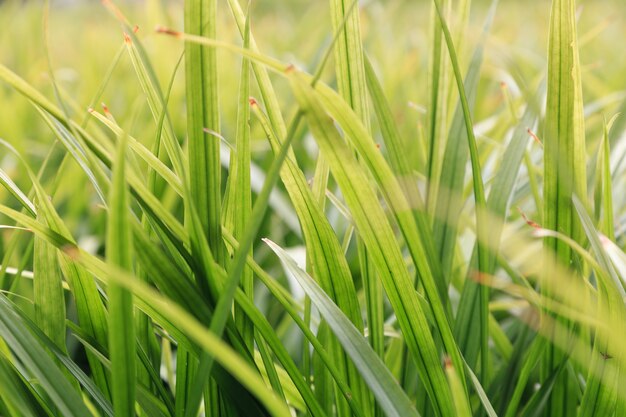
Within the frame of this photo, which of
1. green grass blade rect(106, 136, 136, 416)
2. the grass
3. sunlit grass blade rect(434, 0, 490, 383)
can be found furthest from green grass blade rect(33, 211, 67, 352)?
sunlit grass blade rect(434, 0, 490, 383)

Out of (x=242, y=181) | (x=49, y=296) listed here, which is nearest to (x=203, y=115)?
(x=242, y=181)

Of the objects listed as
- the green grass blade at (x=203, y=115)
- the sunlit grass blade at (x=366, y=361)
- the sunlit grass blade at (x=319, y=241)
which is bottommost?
the sunlit grass blade at (x=366, y=361)

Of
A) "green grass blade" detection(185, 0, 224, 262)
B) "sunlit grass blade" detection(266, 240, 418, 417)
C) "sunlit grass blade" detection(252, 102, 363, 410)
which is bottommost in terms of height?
"sunlit grass blade" detection(266, 240, 418, 417)

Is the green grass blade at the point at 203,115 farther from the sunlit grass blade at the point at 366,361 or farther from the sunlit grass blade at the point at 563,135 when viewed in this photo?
the sunlit grass blade at the point at 563,135

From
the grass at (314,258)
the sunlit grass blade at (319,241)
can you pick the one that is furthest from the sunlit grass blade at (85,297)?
the sunlit grass blade at (319,241)

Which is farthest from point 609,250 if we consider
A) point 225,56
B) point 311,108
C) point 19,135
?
point 225,56

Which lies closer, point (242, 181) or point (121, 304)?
point (121, 304)

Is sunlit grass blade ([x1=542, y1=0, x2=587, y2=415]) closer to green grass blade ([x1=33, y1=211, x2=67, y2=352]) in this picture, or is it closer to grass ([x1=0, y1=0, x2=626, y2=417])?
grass ([x1=0, y1=0, x2=626, y2=417])

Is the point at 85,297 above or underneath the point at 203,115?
underneath

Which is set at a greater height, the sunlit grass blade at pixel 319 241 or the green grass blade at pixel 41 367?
the sunlit grass blade at pixel 319 241

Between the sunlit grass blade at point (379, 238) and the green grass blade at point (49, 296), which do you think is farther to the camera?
the green grass blade at point (49, 296)

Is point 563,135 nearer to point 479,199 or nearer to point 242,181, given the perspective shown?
point 479,199

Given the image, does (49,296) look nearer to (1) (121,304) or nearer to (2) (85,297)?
(2) (85,297)

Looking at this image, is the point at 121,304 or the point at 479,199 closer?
the point at 121,304
